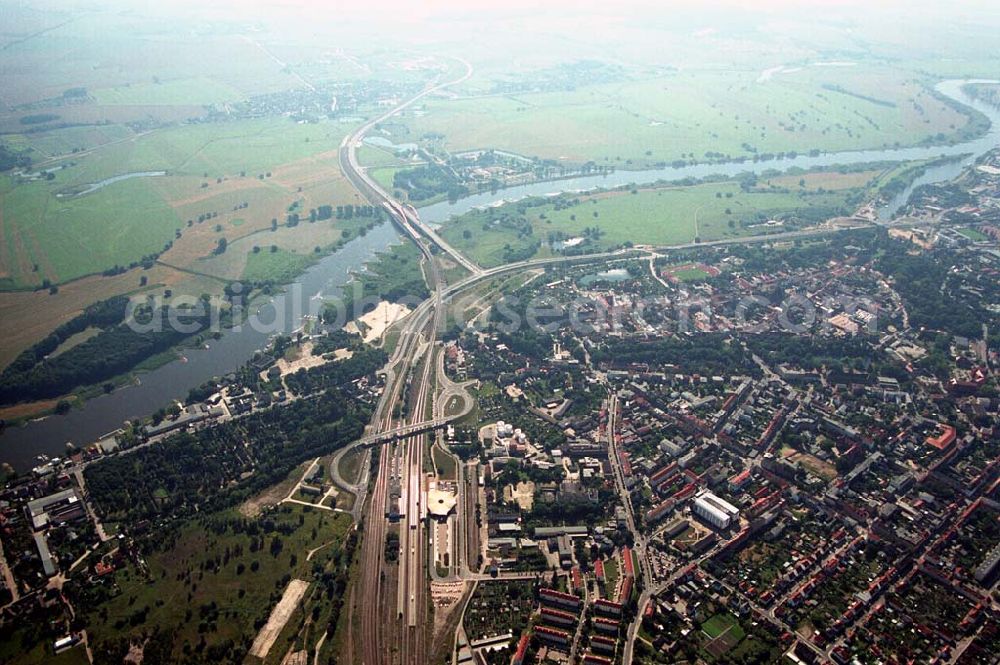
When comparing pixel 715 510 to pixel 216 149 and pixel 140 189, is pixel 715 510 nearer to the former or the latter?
pixel 140 189

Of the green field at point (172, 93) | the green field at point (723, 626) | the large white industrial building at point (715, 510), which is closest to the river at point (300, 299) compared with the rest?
the large white industrial building at point (715, 510)

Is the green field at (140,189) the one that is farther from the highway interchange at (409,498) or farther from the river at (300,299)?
the highway interchange at (409,498)

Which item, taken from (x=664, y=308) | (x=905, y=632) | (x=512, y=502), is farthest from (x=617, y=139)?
(x=905, y=632)

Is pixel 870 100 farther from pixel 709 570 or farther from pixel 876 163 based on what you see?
pixel 709 570

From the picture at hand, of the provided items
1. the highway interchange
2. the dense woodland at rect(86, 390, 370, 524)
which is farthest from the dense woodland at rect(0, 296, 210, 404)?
the highway interchange

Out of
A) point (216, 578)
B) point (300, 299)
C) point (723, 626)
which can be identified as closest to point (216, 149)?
point (300, 299)

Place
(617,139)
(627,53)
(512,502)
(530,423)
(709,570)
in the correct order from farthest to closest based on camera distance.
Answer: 1. (627,53)
2. (617,139)
3. (530,423)
4. (512,502)
5. (709,570)
